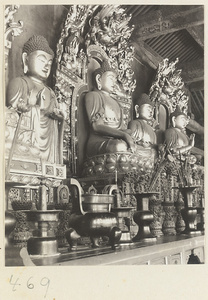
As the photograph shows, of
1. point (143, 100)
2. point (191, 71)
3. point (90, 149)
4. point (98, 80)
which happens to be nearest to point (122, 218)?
point (90, 149)

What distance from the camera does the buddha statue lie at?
255 cm

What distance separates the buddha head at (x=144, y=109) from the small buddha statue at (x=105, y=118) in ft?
2.19

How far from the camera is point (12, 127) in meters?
2.35

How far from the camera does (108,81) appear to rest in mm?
3670

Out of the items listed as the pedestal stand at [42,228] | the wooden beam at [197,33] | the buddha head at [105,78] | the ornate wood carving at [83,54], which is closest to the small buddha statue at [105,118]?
the buddha head at [105,78]

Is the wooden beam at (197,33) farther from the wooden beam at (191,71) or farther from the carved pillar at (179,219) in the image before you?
the carved pillar at (179,219)

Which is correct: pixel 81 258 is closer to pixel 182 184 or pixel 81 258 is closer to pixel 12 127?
pixel 12 127

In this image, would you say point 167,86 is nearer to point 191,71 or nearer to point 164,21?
point 191,71

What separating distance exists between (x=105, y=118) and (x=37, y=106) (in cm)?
94

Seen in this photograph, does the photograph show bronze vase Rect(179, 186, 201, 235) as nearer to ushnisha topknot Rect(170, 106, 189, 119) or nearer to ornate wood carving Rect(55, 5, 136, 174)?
ornate wood carving Rect(55, 5, 136, 174)

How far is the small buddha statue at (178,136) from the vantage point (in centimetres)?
449

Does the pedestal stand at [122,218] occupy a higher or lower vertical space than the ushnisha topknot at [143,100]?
lower

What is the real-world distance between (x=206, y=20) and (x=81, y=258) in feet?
4.70
